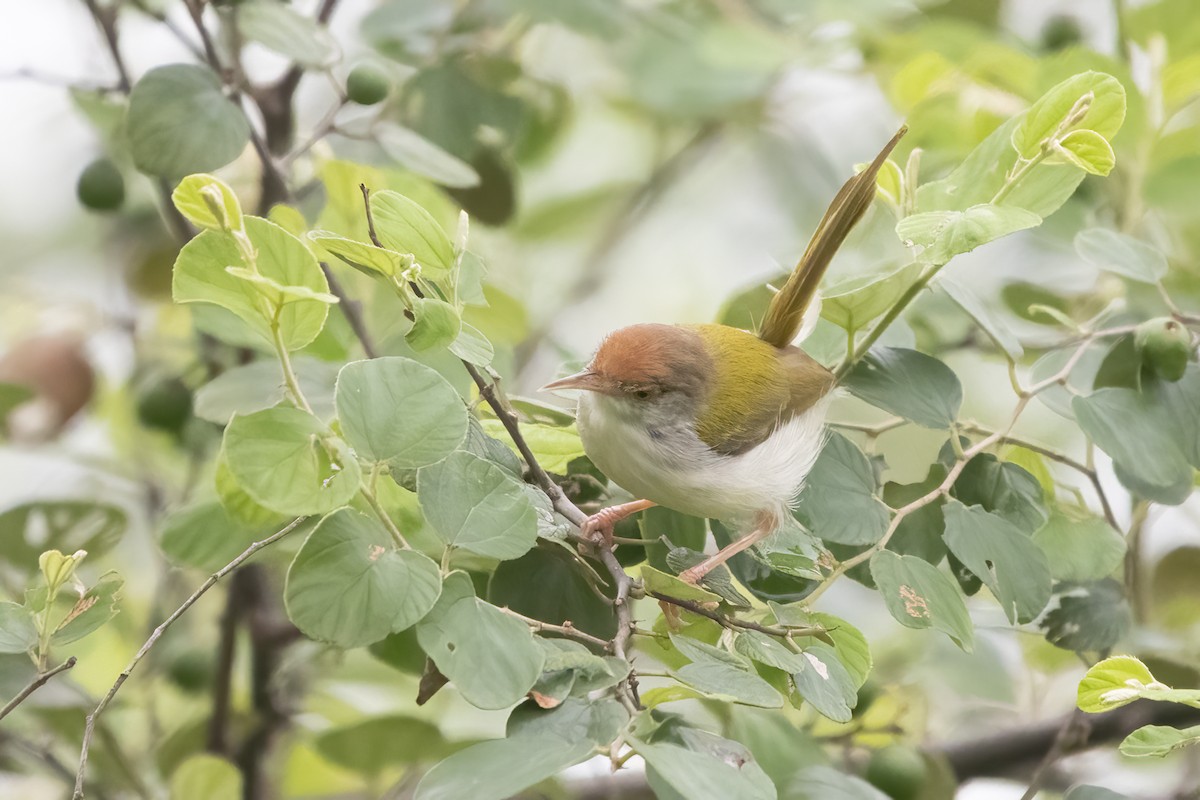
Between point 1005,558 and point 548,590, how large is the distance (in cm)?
43

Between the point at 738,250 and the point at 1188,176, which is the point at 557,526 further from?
the point at 738,250

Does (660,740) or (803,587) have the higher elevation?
(660,740)

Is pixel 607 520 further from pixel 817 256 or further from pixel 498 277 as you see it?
pixel 498 277

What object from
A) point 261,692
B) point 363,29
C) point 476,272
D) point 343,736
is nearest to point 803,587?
point 476,272

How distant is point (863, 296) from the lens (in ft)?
3.59

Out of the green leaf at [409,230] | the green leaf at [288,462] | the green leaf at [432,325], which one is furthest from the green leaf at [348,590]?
the green leaf at [409,230]

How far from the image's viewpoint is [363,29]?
1.91 meters

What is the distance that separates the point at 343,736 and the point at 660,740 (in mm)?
785

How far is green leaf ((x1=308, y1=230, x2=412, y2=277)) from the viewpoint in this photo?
0.84m

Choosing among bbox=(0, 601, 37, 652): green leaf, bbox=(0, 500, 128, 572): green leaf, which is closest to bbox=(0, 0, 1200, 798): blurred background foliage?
bbox=(0, 500, 128, 572): green leaf

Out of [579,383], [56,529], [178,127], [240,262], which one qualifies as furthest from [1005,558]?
[56,529]

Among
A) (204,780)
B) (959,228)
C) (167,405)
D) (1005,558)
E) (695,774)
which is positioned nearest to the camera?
(695,774)

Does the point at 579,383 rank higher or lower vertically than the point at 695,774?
lower

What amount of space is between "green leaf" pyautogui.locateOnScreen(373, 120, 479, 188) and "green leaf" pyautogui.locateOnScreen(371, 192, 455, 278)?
39 centimetres
